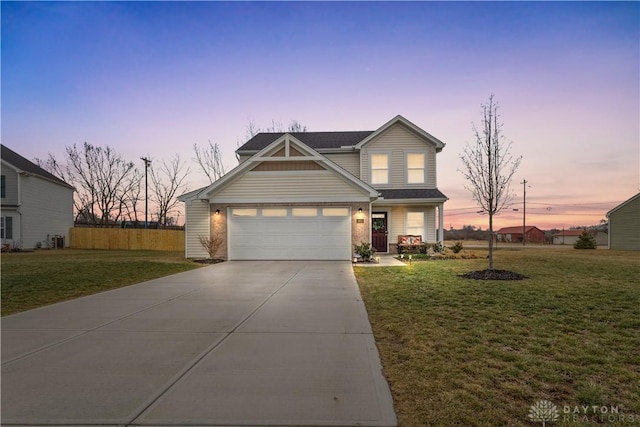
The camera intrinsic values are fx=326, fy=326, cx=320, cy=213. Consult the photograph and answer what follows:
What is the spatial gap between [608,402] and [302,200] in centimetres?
1276

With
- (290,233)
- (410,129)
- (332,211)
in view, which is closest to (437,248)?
(332,211)

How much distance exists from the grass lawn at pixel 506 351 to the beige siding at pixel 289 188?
756 centimetres

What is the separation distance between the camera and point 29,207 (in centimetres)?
2334

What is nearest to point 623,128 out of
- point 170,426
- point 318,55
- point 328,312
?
point 318,55

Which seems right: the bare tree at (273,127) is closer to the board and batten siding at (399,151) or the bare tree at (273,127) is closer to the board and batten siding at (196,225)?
the board and batten siding at (399,151)

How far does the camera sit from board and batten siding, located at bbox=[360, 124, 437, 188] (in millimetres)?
18047

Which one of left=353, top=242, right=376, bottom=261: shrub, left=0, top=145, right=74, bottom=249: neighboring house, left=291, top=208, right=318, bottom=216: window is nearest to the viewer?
left=353, top=242, right=376, bottom=261: shrub

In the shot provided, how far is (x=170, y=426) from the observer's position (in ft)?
7.93

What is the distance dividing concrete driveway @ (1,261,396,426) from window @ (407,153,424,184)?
42.3ft

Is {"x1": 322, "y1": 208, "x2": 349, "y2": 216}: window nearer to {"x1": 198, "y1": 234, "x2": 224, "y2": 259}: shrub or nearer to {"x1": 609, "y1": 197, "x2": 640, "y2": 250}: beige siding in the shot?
{"x1": 198, "y1": 234, "x2": 224, "y2": 259}: shrub

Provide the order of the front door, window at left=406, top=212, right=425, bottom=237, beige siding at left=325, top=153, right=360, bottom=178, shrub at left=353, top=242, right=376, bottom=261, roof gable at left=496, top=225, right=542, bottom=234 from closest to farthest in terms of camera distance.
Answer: shrub at left=353, top=242, right=376, bottom=261
window at left=406, top=212, right=425, bottom=237
the front door
beige siding at left=325, top=153, right=360, bottom=178
roof gable at left=496, top=225, right=542, bottom=234

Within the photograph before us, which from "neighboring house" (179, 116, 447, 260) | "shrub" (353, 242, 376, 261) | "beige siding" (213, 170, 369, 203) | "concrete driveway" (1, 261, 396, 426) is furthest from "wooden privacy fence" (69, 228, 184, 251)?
"concrete driveway" (1, 261, 396, 426)

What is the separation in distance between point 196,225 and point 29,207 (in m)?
16.4

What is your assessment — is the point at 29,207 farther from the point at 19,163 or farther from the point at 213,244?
the point at 213,244
